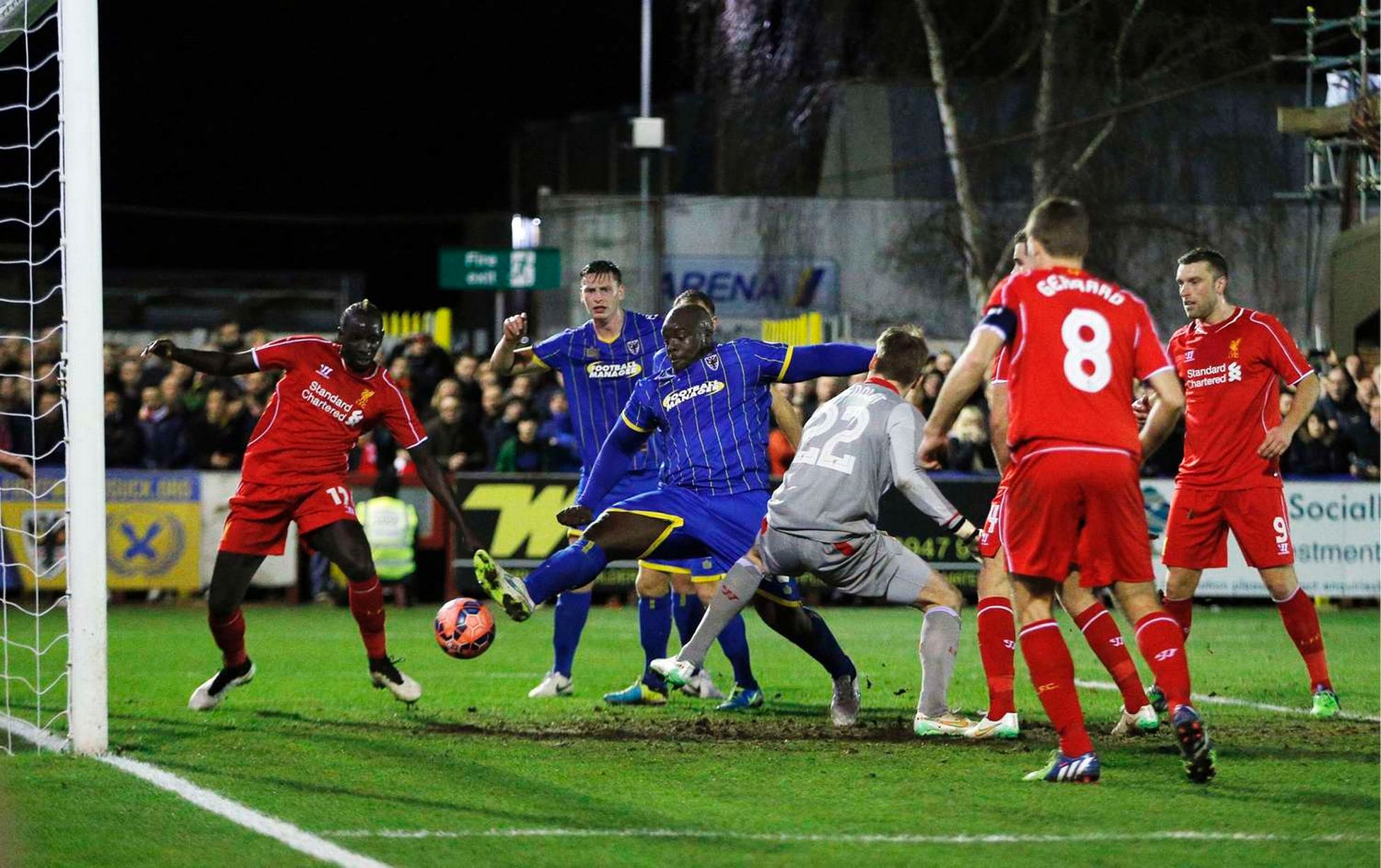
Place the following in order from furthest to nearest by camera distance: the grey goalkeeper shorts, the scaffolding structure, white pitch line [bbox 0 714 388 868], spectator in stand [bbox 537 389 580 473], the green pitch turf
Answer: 1. the scaffolding structure
2. spectator in stand [bbox 537 389 580 473]
3. the grey goalkeeper shorts
4. the green pitch turf
5. white pitch line [bbox 0 714 388 868]

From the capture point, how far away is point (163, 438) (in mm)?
18109

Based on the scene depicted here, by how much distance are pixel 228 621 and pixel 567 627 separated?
204 centimetres

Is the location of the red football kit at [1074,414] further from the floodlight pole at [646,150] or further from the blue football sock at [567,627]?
the floodlight pole at [646,150]

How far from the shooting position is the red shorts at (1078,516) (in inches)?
256

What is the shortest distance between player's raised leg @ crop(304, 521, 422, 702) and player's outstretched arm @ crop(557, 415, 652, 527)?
114cm

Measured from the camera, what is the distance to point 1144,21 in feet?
90.9

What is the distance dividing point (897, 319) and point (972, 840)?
3030 centimetres

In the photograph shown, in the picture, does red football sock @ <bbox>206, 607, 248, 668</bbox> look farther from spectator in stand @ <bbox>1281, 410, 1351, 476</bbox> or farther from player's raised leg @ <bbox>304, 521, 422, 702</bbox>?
spectator in stand @ <bbox>1281, 410, 1351, 476</bbox>

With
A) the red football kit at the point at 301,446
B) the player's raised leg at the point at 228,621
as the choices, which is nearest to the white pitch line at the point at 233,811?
the player's raised leg at the point at 228,621

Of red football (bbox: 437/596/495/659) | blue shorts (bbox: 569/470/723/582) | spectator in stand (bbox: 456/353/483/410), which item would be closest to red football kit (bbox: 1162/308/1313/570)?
blue shorts (bbox: 569/470/723/582)

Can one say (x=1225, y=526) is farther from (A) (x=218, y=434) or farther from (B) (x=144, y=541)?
(B) (x=144, y=541)

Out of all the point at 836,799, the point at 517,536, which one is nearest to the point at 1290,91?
the point at 517,536

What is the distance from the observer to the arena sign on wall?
17.4m

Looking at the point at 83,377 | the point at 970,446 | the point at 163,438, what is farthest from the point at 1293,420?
the point at 163,438
